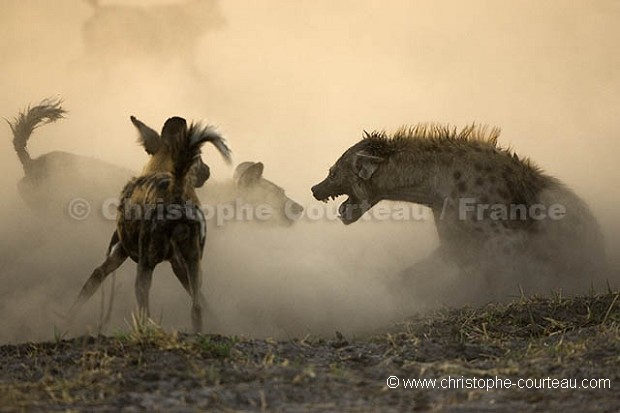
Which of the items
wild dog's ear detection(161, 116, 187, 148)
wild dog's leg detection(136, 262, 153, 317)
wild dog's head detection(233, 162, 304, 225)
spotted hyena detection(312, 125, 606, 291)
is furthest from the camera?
wild dog's head detection(233, 162, 304, 225)

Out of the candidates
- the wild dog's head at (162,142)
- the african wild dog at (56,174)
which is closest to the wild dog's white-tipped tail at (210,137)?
the wild dog's head at (162,142)

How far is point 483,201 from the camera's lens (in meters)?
10.3

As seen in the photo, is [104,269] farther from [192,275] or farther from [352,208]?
[352,208]

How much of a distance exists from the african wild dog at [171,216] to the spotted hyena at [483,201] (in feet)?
12.2

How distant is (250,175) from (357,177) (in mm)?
2568

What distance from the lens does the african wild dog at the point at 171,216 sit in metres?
6.93

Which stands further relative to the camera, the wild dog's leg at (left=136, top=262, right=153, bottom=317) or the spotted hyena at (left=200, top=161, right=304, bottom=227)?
the spotted hyena at (left=200, top=161, right=304, bottom=227)

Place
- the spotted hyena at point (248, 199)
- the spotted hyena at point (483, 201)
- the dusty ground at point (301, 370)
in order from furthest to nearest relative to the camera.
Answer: the spotted hyena at point (248, 199) → the spotted hyena at point (483, 201) → the dusty ground at point (301, 370)

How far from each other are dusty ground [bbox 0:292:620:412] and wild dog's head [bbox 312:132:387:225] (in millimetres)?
3463

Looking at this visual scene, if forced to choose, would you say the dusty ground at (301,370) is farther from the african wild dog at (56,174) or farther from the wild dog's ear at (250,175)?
the wild dog's ear at (250,175)

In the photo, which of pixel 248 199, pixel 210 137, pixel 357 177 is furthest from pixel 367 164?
pixel 210 137

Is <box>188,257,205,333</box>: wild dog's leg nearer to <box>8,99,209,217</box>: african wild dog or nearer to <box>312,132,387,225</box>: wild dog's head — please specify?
<box>312,132,387,225</box>: wild dog's head

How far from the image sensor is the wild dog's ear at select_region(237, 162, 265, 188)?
42.3 feet

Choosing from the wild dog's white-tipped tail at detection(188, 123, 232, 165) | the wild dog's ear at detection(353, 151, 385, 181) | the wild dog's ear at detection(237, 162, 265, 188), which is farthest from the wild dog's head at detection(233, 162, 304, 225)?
the wild dog's white-tipped tail at detection(188, 123, 232, 165)
